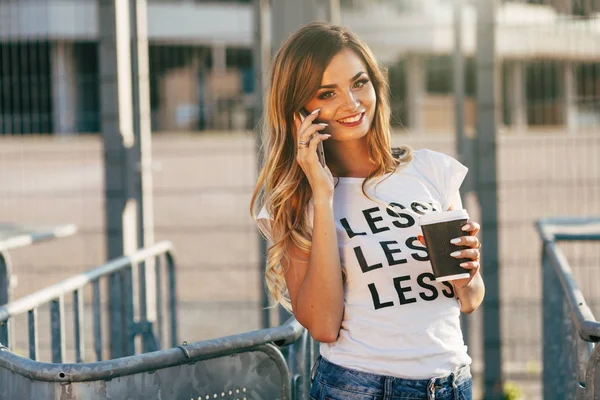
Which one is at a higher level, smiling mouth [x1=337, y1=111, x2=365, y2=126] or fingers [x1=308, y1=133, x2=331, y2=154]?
smiling mouth [x1=337, y1=111, x2=365, y2=126]

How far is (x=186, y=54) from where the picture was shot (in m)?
5.52

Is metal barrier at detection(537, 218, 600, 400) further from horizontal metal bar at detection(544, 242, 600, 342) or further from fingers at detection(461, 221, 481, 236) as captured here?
fingers at detection(461, 221, 481, 236)

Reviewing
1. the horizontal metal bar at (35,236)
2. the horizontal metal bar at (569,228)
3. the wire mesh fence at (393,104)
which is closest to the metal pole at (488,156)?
the wire mesh fence at (393,104)

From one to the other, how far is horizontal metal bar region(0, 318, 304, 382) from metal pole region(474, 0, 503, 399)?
2.73 m

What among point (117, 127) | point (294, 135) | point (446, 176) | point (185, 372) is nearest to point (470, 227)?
point (446, 176)

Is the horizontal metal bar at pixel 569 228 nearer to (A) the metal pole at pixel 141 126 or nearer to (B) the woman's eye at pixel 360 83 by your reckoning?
(B) the woman's eye at pixel 360 83

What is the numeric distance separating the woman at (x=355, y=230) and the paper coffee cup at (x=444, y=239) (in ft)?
0.09

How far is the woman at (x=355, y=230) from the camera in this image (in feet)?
7.49

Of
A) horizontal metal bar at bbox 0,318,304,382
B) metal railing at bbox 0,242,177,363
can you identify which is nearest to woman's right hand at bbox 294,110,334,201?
horizontal metal bar at bbox 0,318,304,382

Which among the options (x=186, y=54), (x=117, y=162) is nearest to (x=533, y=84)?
(x=186, y=54)

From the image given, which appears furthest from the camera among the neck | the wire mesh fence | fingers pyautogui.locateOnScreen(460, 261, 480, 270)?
the wire mesh fence

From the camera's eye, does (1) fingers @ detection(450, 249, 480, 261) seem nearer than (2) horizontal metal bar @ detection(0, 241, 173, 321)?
Yes

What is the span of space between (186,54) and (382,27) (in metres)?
1.17

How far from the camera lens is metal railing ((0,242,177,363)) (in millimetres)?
3183
